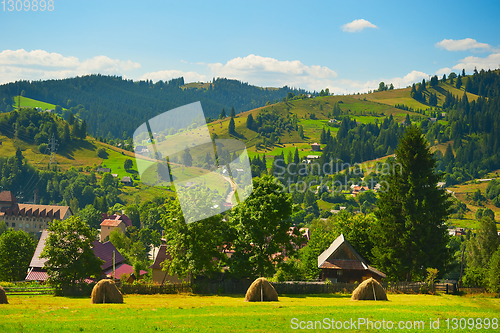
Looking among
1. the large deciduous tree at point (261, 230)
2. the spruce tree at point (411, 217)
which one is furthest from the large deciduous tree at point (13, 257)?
the spruce tree at point (411, 217)

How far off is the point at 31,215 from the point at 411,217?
150m

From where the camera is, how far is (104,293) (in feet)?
87.9

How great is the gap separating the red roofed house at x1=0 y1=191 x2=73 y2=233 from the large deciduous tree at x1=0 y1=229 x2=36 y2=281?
103735 mm

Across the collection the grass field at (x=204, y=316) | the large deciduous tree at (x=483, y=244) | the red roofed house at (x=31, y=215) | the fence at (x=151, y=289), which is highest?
the grass field at (x=204, y=316)

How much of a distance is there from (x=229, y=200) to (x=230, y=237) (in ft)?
10.6

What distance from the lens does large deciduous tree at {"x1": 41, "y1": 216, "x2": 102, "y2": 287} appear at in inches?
1313

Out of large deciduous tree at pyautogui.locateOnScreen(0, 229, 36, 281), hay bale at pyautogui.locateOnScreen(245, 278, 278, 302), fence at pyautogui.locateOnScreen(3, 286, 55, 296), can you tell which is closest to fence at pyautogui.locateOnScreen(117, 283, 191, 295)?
fence at pyautogui.locateOnScreen(3, 286, 55, 296)

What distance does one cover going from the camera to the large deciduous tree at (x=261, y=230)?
3588cm

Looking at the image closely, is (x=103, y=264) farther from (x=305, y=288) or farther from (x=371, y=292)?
(x=371, y=292)

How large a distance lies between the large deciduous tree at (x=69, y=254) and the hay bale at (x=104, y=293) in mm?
7935

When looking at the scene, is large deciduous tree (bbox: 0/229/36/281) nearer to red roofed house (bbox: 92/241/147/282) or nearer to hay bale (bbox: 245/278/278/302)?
red roofed house (bbox: 92/241/147/282)

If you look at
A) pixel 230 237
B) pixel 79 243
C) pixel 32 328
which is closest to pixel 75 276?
pixel 79 243

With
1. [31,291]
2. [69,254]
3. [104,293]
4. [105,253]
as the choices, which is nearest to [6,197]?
[105,253]

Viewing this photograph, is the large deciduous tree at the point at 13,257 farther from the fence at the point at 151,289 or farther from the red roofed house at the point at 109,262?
the fence at the point at 151,289
